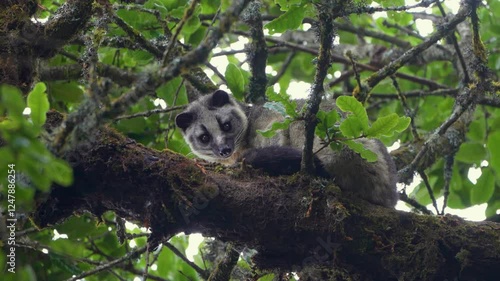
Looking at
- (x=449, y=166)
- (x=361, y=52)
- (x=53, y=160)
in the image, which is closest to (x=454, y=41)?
(x=449, y=166)

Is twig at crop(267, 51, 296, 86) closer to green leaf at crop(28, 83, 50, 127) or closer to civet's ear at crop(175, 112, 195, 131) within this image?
civet's ear at crop(175, 112, 195, 131)

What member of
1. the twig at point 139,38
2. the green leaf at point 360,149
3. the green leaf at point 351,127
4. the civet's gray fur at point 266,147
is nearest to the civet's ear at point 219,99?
the civet's gray fur at point 266,147

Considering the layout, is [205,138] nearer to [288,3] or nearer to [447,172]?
[447,172]

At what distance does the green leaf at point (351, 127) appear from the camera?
4.65 metres

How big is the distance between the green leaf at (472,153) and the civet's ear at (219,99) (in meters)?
3.28

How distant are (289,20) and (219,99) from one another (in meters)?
3.74

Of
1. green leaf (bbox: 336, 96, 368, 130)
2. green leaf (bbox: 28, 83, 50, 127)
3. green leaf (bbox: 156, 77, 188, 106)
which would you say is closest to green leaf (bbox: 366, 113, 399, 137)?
green leaf (bbox: 336, 96, 368, 130)

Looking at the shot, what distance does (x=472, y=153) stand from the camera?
308 inches

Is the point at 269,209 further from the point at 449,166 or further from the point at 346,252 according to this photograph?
the point at 449,166

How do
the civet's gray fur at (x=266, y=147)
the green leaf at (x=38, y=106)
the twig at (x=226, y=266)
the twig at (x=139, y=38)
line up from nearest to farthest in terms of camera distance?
the green leaf at (x=38, y=106), the civet's gray fur at (x=266, y=147), the twig at (x=226, y=266), the twig at (x=139, y=38)

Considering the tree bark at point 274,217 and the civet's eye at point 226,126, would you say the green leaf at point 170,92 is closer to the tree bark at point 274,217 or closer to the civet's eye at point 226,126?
the civet's eye at point 226,126

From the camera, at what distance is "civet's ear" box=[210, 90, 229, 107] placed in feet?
28.8

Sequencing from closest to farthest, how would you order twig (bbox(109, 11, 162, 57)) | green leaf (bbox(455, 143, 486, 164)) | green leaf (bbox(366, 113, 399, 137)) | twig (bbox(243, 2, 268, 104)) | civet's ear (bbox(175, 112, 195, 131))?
green leaf (bbox(366, 113, 399, 137)), twig (bbox(109, 11, 162, 57)), green leaf (bbox(455, 143, 486, 164)), twig (bbox(243, 2, 268, 104)), civet's ear (bbox(175, 112, 195, 131))

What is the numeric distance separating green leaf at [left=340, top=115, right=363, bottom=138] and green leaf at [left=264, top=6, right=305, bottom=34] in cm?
113
